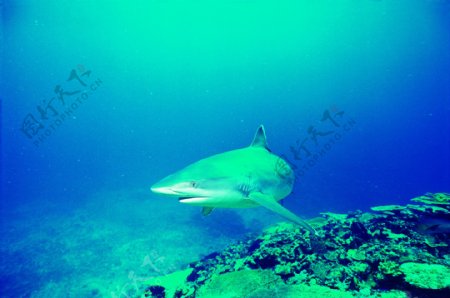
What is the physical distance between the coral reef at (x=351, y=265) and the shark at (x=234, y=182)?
991mm

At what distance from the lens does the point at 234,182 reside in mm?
3793

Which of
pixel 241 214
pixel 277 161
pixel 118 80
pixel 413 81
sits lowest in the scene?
pixel 277 161

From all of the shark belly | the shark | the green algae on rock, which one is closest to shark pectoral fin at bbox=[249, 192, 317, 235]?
the shark

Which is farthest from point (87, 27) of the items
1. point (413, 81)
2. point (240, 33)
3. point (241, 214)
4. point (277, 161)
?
point (413, 81)

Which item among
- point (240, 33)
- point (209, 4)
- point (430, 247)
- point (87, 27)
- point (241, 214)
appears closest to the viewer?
point (430, 247)

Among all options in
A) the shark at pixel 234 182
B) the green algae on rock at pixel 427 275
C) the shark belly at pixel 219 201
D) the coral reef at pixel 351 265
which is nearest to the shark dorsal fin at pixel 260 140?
the shark at pixel 234 182

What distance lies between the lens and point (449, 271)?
3.03 m

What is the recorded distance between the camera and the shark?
10.6ft

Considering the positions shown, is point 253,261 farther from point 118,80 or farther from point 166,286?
point 118,80

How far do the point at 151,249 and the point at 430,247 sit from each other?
38.9 feet

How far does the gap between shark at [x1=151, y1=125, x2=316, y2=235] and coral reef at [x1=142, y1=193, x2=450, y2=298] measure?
991mm

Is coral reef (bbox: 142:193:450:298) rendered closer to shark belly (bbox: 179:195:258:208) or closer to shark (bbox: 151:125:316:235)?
shark (bbox: 151:125:316:235)

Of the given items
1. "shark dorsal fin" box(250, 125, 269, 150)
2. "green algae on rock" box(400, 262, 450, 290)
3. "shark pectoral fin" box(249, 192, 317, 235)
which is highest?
"shark dorsal fin" box(250, 125, 269, 150)

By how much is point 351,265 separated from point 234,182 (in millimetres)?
2106
